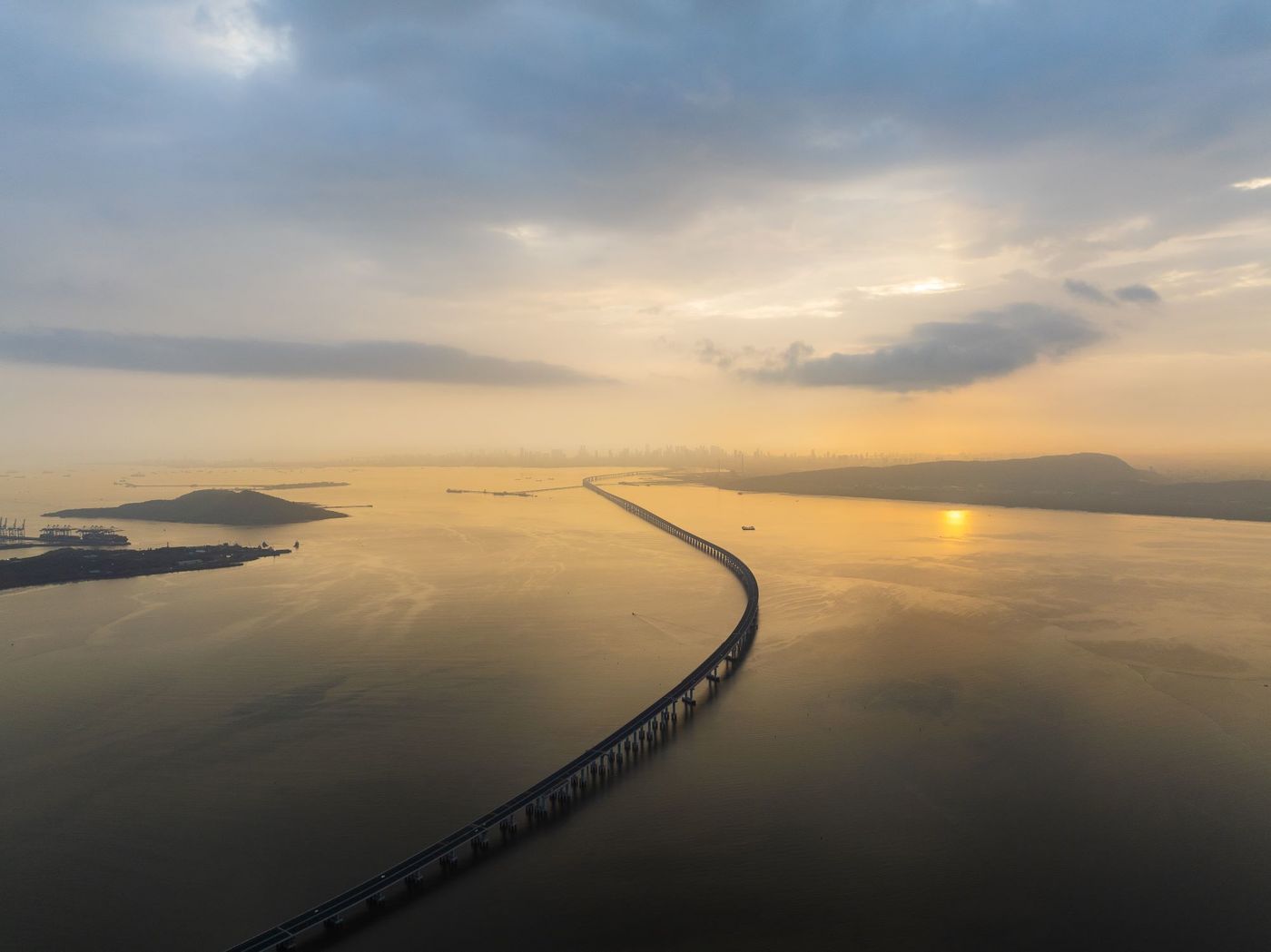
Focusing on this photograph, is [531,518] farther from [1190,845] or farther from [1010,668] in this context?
[1190,845]

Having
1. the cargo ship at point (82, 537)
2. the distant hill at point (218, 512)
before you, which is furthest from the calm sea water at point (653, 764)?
the distant hill at point (218, 512)

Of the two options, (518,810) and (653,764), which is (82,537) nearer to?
(518,810)

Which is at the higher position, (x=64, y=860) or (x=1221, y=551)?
(x=1221, y=551)

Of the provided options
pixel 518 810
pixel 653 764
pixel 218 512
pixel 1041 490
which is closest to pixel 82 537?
pixel 218 512

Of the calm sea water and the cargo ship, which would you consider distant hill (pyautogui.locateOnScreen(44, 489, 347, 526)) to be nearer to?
the cargo ship

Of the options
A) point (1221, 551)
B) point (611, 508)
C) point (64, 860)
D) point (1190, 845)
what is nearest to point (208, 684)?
point (64, 860)

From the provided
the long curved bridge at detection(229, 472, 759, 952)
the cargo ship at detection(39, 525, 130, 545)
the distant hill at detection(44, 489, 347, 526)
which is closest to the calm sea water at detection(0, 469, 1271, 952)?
the long curved bridge at detection(229, 472, 759, 952)
